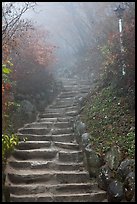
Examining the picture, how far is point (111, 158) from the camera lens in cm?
749

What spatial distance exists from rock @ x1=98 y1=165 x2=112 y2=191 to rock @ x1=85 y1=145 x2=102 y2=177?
0.29 metres

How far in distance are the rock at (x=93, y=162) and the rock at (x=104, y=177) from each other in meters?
0.29

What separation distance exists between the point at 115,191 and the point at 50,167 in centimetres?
249

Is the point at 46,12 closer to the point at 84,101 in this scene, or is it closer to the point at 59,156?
the point at 84,101

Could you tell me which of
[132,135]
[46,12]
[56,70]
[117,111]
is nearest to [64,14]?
[46,12]

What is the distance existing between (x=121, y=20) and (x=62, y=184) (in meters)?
7.45

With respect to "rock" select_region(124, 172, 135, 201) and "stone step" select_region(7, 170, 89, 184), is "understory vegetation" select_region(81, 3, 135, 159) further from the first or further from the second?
"stone step" select_region(7, 170, 89, 184)

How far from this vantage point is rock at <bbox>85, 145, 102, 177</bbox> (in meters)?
7.92

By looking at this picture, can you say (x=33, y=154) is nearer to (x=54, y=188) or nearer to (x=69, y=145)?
(x=69, y=145)

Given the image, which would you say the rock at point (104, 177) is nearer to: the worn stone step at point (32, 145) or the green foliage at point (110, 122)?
the green foliage at point (110, 122)

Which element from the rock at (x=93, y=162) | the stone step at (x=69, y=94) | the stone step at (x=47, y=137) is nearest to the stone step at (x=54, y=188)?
the rock at (x=93, y=162)

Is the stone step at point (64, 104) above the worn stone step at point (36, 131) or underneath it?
above

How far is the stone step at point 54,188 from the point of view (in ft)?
24.9

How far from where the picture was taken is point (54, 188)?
7730 millimetres
